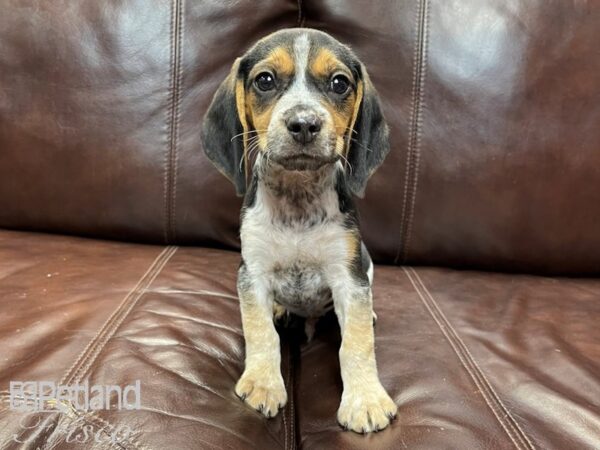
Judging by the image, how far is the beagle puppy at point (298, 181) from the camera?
1.56m

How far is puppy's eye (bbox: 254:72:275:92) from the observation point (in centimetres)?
169

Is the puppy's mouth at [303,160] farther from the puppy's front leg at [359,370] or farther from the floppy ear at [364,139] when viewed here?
the puppy's front leg at [359,370]

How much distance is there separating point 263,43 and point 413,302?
1.06 metres

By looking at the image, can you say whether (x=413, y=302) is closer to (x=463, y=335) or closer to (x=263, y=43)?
(x=463, y=335)

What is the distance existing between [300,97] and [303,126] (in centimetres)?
16

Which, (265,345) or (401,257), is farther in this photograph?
(401,257)

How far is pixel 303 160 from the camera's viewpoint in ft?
5.09

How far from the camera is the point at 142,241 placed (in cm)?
253

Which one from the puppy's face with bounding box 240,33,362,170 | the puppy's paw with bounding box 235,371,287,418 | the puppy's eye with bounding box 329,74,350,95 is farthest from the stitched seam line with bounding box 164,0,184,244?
the puppy's paw with bounding box 235,371,287,418

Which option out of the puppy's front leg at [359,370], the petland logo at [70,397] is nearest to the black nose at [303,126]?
the puppy's front leg at [359,370]

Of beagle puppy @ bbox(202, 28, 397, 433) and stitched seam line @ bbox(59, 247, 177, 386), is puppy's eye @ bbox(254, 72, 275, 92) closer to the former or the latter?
beagle puppy @ bbox(202, 28, 397, 433)

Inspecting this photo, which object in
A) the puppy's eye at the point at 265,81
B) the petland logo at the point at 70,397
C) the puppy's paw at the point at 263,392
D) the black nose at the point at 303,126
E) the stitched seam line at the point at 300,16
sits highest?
the stitched seam line at the point at 300,16

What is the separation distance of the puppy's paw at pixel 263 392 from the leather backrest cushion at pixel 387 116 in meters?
1.01

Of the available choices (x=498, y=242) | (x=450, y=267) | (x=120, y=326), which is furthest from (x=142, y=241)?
(x=498, y=242)
